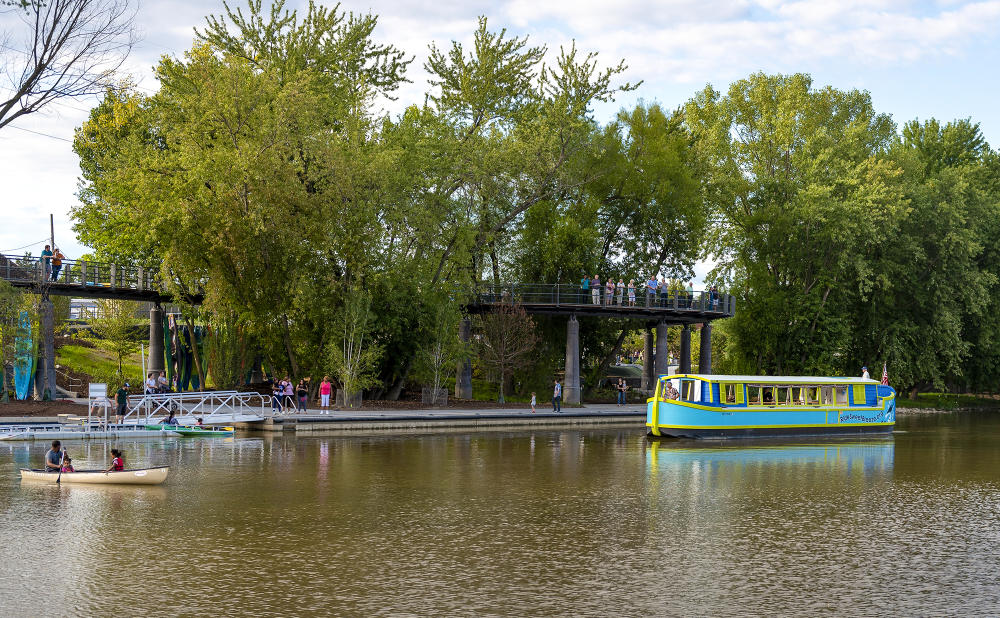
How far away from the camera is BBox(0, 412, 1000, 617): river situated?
41.8ft

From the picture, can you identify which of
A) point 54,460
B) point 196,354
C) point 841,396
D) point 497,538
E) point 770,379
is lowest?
point 497,538

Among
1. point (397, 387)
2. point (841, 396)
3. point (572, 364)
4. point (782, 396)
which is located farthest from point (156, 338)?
point (841, 396)

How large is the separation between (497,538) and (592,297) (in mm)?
40223

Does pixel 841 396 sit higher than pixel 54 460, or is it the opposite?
pixel 841 396

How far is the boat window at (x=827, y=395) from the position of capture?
143ft

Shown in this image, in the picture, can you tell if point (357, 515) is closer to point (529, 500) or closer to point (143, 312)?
point (529, 500)

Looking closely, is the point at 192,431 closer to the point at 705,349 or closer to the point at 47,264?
the point at 47,264

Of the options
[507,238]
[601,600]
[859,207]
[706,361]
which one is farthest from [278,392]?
[859,207]

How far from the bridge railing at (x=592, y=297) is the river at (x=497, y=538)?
84.2ft

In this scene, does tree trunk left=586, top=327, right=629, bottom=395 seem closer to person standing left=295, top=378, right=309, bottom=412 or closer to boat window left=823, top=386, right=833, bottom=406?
boat window left=823, top=386, right=833, bottom=406

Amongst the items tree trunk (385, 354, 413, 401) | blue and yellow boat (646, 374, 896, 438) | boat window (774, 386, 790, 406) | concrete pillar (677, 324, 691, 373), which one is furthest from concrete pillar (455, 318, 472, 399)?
boat window (774, 386, 790, 406)

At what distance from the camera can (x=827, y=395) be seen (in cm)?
4378

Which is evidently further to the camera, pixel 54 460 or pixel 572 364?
pixel 572 364

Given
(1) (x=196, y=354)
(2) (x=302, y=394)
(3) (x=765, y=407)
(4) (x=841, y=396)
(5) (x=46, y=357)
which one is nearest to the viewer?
(3) (x=765, y=407)
